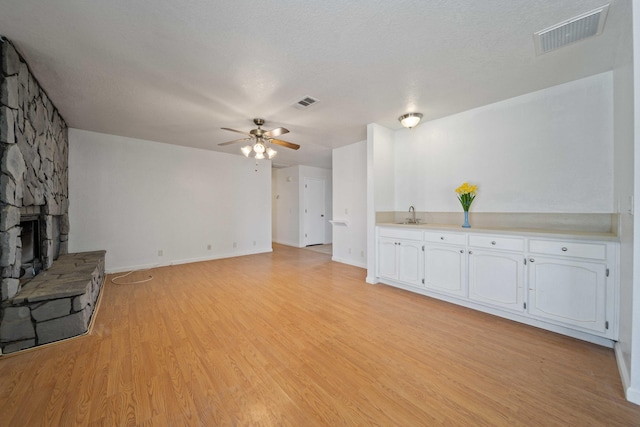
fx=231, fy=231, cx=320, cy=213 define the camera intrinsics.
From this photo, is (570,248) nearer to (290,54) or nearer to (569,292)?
(569,292)

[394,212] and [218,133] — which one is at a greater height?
[218,133]

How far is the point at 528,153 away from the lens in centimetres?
276

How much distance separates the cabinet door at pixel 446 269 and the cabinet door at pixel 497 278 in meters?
0.10

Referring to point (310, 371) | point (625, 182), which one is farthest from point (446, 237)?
point (310, 371)

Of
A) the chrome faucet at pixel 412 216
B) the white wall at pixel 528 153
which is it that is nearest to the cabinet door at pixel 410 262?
the chrome faucet at pixel 412 216

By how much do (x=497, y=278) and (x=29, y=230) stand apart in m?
5.39

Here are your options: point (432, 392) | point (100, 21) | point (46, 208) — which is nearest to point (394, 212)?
point (432, 392)

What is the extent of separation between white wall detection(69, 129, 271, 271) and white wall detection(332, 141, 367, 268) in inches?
86.6

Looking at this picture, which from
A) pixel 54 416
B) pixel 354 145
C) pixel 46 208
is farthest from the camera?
pixel 354 145

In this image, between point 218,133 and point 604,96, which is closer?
point 604,96

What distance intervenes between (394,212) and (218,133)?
3444mm

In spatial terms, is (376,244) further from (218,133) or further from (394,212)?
(218,133)

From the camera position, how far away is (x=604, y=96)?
2.33 meters

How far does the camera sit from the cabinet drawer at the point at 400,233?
128 inches
